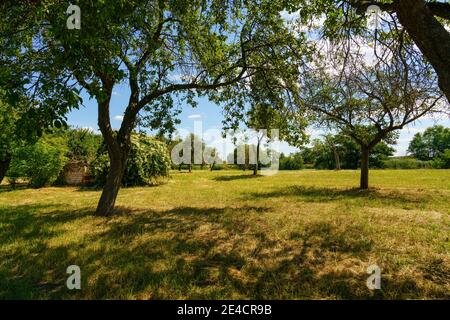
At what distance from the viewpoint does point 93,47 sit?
14.2ft

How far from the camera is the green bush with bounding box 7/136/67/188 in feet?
58.6

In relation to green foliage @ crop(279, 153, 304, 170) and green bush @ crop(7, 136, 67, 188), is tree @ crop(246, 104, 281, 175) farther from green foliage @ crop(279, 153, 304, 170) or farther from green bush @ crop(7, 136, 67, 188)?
→ green foliage @ crop(279, 153, 304, 170)

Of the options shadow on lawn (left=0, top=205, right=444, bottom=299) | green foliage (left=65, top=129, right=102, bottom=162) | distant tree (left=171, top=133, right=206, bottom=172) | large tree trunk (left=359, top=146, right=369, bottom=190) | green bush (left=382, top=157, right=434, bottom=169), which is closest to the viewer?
shadow on lawn (left=0, top=205, right=444, bottom=299)

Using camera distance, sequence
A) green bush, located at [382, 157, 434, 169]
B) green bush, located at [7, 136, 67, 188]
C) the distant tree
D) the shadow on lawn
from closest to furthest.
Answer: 1. the shadow on lawn
2. green bush, located at [7, 136, 67, 188]
3. the distant tree
4. green bush, located at [382, 157, 434, 169]

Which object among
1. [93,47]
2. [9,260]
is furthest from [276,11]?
[9,260]

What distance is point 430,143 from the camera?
3076 inches

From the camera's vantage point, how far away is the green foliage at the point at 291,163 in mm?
66312

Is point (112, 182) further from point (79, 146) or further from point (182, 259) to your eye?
point (79, 146)

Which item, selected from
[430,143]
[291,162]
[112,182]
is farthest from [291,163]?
[112,182]

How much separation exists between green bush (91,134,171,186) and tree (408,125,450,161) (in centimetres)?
7512

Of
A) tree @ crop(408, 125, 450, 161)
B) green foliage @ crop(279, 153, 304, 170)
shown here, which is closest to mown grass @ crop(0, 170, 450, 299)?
green foliage @ crop(279, 153, 304, 170)

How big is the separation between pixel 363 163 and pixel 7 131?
20.3 metres

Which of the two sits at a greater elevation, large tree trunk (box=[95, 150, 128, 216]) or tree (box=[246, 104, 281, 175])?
tree (box=[246, 104, 281, 175])
